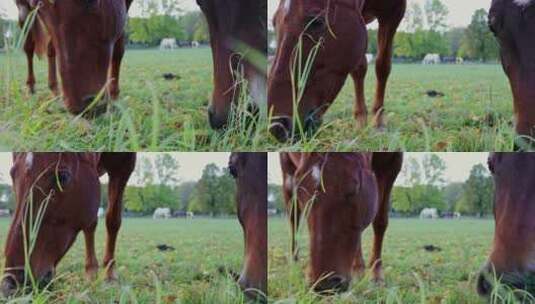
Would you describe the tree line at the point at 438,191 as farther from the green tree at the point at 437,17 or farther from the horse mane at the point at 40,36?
the horse mane at the point at 40,36

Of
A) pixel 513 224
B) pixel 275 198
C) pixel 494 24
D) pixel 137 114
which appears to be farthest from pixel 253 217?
pixel 494 24

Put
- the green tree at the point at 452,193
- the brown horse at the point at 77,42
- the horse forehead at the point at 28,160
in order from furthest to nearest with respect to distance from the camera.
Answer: the green tree at the point at 452,193 → the horse forehead at the point at 28,160 → the brown horse at the point at 77,42

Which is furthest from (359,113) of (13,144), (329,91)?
(13,144)

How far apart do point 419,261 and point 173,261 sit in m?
0.70

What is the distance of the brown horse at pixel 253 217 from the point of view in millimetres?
2219

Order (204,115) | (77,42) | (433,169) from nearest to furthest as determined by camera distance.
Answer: (77,42), (204,115), (433,169)

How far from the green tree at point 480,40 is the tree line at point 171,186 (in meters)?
0.77

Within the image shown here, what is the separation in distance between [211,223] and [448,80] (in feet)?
2.57

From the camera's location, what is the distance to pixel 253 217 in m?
2.23

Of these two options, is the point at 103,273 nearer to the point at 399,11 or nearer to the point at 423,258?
the point at 423,258

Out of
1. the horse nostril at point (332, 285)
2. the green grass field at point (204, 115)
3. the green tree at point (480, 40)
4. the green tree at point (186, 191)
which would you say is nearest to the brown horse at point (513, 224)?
the green grass field at point (204, 115)

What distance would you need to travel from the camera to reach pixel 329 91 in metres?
2.14

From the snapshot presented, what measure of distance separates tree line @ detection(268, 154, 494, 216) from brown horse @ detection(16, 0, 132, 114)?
581 mm

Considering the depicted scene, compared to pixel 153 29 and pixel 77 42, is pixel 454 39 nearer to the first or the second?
pixel 153 29
